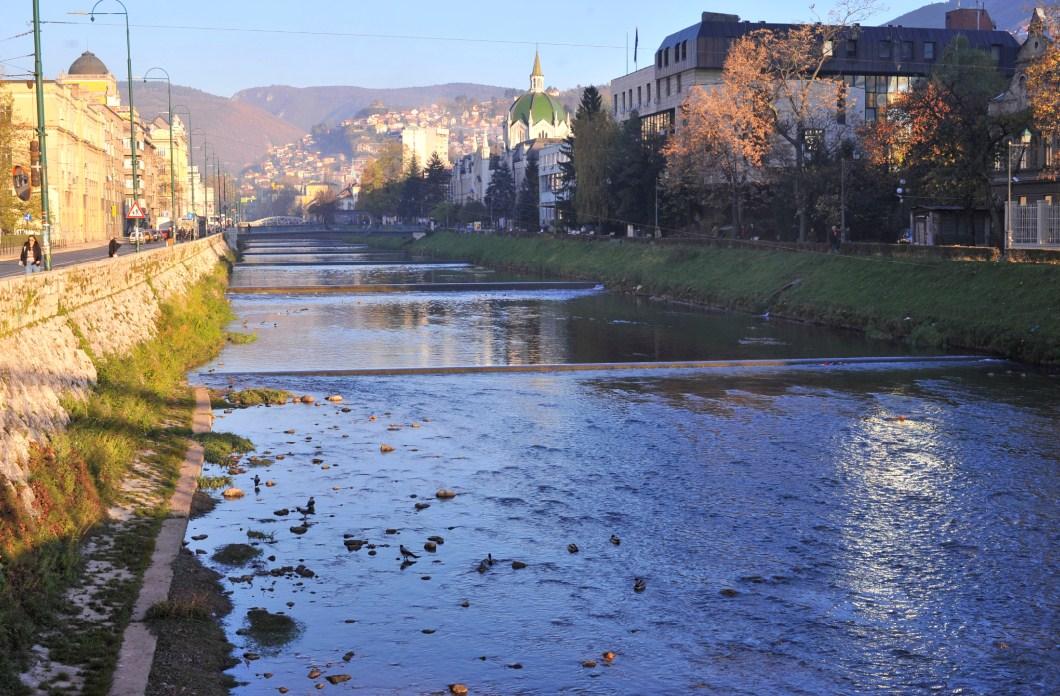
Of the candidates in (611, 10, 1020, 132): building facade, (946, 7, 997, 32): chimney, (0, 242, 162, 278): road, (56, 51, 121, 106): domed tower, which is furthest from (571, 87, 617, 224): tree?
(56, 51, 121, 106): domed tower

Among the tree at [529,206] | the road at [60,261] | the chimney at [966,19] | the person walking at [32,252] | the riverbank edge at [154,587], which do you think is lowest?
the riverbank edge at [154,587]

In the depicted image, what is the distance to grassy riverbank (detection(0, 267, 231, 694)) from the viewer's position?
13641 mm

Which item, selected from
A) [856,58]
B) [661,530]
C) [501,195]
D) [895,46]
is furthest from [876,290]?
[501,195]

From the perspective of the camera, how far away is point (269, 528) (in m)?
20.2

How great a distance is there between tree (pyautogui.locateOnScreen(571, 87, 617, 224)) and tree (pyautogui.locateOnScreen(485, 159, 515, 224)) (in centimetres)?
7074

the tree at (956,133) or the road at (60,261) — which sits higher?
the tree at (956,133)

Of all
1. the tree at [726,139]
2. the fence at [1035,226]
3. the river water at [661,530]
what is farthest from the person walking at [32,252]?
the tree at [726,139]

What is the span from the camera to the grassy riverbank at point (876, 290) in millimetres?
43625

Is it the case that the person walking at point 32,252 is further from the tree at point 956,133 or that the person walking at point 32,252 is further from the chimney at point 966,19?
the chimney at point 966,19

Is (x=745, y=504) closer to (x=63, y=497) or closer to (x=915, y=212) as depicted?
(x=63, y=497)

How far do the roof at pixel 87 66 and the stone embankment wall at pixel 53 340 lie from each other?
16579 centimetres

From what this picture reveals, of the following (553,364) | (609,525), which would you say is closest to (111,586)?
(609,525)

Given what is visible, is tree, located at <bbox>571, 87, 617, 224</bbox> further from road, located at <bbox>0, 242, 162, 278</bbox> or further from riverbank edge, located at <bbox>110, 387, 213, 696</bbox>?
riverbank edge, located at <bbox>110, 387, 213, 696</bbox>

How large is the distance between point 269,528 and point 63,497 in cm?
354
